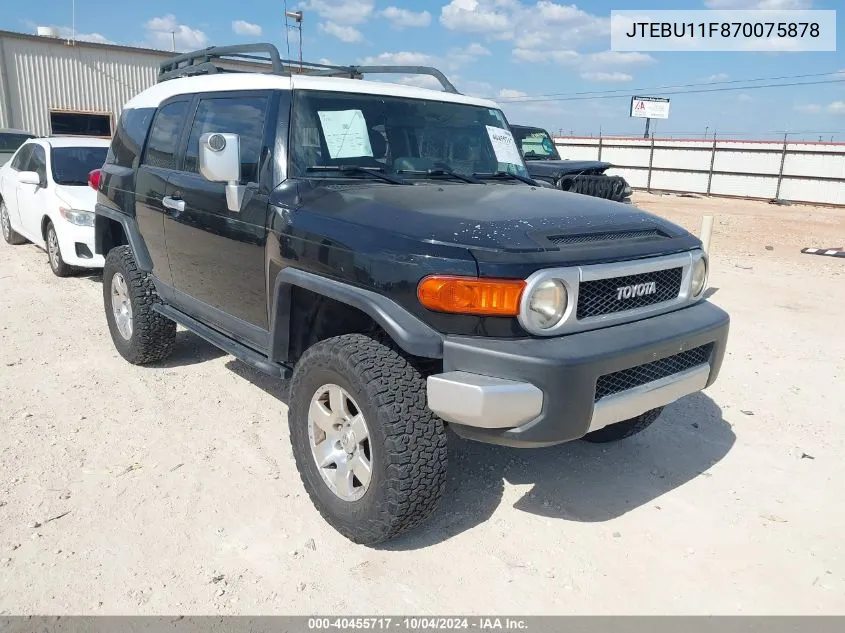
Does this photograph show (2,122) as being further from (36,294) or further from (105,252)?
(105,252)

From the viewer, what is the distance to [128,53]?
70.1 feet

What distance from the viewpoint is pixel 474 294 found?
102 inches

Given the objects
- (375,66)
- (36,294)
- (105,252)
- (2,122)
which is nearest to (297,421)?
(375,66)

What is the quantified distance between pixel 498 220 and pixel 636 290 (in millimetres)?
705

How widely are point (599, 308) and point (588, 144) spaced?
28286 millimetres

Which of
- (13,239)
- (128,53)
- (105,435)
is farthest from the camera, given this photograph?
(128,53)

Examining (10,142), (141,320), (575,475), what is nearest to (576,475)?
(575,475)

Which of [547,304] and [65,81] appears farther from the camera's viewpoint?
[65,81]

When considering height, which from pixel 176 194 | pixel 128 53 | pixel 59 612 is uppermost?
pixel 128 53

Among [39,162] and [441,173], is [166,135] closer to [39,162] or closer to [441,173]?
[441,173]

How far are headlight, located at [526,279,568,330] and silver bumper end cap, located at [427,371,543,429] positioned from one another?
291 mm

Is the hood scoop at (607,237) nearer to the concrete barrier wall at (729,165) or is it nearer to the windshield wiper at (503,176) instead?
the windshield wiper at (503,176)

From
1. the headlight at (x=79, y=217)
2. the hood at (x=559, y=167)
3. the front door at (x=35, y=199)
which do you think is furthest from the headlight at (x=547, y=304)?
the hood at (x=559, y=167)

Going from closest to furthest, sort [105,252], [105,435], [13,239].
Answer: [105,435]
[105,252]
[13,239]
